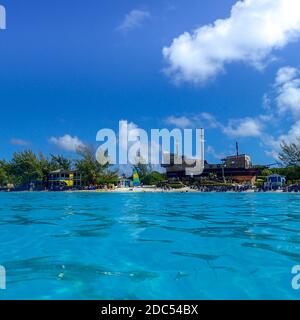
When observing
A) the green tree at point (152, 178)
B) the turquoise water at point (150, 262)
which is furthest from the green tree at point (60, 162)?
the turquoise water at point (150, 262)

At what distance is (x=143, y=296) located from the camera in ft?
13.0

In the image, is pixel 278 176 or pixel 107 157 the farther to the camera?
pixel 107 157

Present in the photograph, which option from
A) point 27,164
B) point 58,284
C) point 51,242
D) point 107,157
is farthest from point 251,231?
point 27,164

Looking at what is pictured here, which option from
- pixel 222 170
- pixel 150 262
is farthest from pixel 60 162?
pixel 150 262

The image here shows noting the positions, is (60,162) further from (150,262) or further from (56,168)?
(150,262)

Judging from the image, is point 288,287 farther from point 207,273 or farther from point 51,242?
point 51,242
